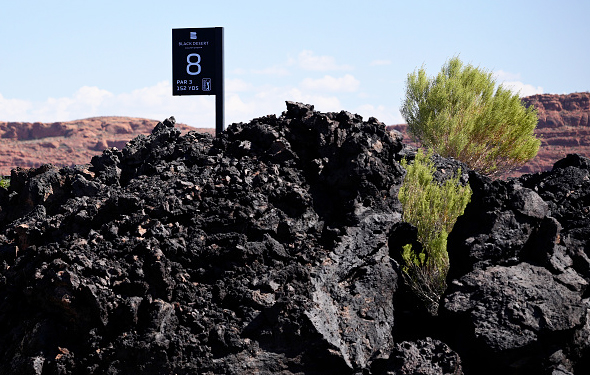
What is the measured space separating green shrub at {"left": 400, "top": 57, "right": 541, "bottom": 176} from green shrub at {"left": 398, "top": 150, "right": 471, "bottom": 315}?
636 centimetres

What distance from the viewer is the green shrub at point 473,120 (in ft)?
41.1

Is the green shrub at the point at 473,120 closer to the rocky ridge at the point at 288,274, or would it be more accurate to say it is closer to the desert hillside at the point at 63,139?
the rocky ridge at the point at 288,274

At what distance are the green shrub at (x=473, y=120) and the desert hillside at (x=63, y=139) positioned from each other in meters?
39.8

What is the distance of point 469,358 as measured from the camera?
4.17 meters

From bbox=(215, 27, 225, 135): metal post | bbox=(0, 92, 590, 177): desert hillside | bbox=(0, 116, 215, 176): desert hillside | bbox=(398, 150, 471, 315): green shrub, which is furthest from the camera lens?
bbox=(0, 116, 215, 176): desert hillside

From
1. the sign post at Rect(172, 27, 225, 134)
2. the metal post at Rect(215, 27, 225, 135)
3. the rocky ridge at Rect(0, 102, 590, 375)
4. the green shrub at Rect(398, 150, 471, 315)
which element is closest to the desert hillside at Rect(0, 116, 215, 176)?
the sign post at Rect(172, 27, 225, 134)

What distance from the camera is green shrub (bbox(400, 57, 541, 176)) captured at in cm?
1252

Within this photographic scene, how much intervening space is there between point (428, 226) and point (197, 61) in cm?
769

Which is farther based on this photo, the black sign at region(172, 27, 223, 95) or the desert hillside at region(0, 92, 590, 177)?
the desert hillside at region(0, 92, 590, 177)

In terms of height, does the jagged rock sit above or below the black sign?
below

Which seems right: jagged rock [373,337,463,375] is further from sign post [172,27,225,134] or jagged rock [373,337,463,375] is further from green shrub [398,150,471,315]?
sign post [172,27,225,134]

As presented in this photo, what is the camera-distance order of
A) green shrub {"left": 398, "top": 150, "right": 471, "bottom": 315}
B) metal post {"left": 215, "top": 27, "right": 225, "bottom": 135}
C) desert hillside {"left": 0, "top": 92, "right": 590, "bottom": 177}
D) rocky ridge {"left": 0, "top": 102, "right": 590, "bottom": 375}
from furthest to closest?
desert hillside {"left": 0, "top": 92, "right": 590, "bottom": 177} → metal post {"left": 215, "top": 27, "right": 225, "bottom": 135} → green shrub {"left": 398, "top": 150, "right": 471, "bottom": 315} → rocky ridge {"left": 0, "top": 102, "right": 590, "bottom": 375}

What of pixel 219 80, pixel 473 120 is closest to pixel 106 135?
pixel 219 80

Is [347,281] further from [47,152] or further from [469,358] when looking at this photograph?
[47,152]
